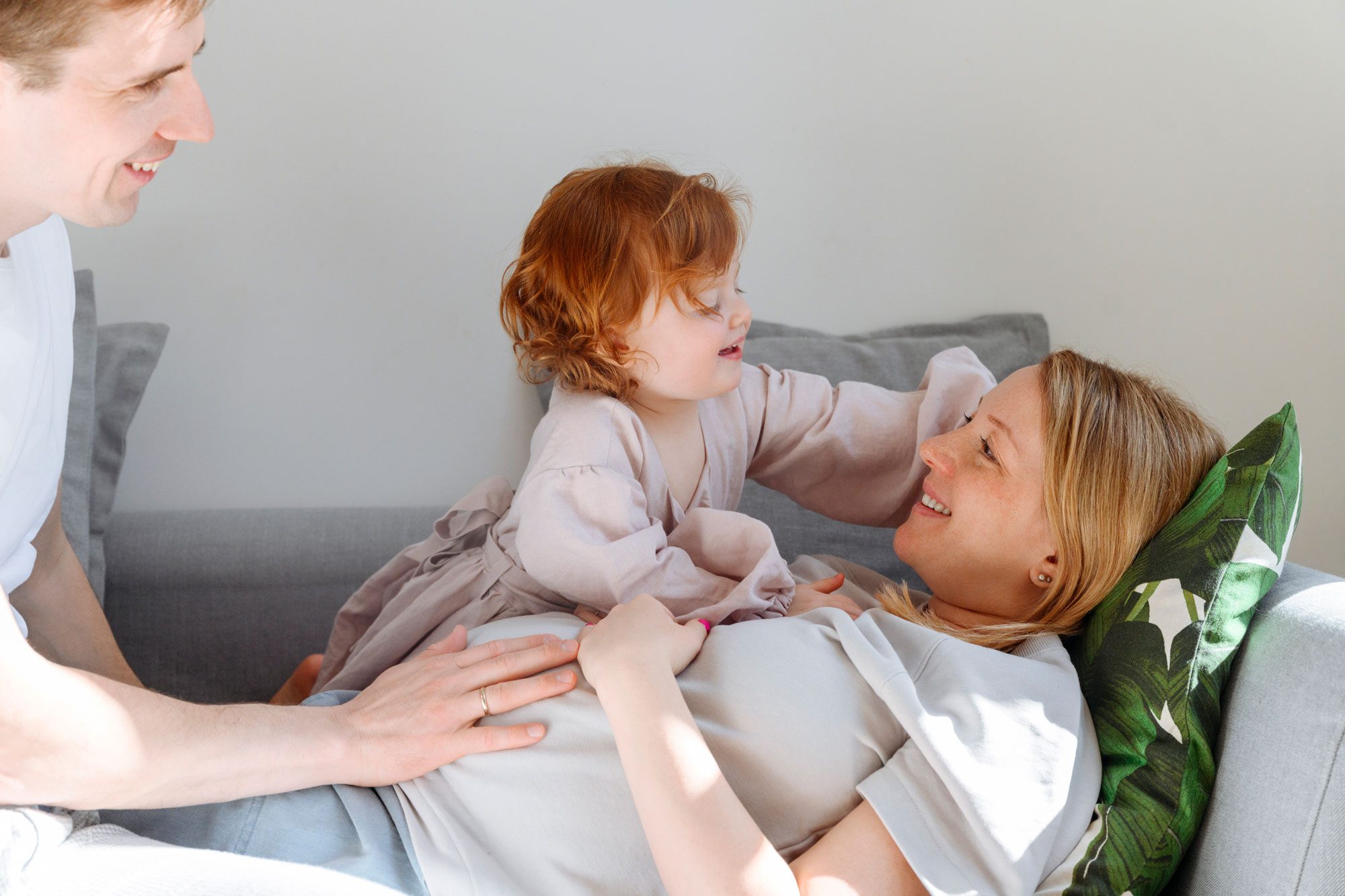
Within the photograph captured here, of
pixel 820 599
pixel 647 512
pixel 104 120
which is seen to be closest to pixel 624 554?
pixel 647 512

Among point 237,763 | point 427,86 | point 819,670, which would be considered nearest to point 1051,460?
point 819,670

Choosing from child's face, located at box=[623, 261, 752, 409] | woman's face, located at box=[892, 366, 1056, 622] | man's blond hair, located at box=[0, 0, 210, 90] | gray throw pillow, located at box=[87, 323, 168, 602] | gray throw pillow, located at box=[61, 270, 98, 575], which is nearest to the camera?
man's blond hair, located at box=[0, 0, 210, 90]

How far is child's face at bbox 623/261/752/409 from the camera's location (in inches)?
54.3

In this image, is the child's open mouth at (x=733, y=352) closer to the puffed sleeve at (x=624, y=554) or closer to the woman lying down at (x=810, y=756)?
the puffed sleeve at (x=624, y=554)

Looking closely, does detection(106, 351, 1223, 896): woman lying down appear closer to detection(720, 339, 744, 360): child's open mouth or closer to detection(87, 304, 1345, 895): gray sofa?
detection(87, 304, 1345, 895): gray sofa

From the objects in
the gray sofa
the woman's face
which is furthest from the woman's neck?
the gray sofa

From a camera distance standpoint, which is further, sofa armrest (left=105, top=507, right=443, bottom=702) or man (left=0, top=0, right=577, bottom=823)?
sofa armrest (left=105, top=507, right=443, bottom=702)

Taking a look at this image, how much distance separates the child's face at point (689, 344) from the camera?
54.3 inches

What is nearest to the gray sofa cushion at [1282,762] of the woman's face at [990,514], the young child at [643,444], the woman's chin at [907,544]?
the woman's face at [990,514]

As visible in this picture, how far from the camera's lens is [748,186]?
2020mm

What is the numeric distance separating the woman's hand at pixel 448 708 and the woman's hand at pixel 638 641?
0.05 metres

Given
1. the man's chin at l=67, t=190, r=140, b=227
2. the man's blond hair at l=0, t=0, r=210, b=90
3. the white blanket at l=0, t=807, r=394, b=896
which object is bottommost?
the white blanket at l=0, t=807, r=394, b=896

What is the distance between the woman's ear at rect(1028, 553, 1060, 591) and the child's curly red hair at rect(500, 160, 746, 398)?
52cm

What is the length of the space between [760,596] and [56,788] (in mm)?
770
